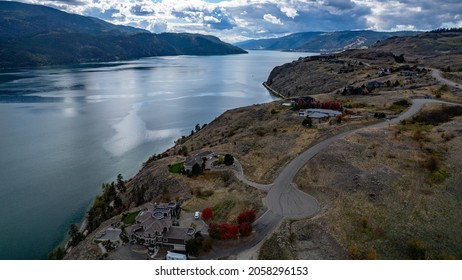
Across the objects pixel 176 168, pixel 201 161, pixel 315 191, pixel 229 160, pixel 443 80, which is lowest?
pixel 176 168

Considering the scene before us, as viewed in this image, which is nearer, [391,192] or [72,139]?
[391,192]

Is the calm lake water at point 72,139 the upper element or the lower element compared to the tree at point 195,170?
lower

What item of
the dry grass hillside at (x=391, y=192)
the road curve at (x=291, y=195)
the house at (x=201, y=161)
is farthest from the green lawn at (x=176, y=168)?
the dry grass hillside at (x=391, y=192)

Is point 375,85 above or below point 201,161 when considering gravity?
above

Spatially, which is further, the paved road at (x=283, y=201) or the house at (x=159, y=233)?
the paved road at (x=283, y=201)

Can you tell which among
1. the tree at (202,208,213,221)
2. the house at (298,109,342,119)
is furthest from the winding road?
the house at (298,109,342,119)

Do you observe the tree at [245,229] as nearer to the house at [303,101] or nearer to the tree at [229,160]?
the tree at [229,160]

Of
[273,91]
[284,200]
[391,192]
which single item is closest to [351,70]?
[273,91]

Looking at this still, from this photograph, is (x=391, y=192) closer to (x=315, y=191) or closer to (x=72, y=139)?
(x=315, y=191)
